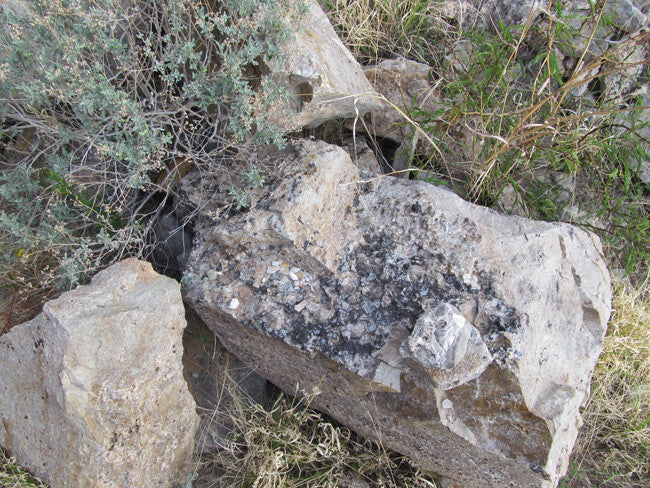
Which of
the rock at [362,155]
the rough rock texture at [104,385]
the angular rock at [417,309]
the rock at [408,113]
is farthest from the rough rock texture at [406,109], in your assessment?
the rough rock texture at [104,385]

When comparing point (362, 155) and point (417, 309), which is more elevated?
point (362, 155)

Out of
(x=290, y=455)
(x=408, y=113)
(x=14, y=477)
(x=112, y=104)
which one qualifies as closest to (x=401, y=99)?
(x=408, y=113)

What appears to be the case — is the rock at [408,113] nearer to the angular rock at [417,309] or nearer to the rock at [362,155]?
the rock at [362,155]

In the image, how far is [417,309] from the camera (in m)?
1.95

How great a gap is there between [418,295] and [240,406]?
1108 millimetres

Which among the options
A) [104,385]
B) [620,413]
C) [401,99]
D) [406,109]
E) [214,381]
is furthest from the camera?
[401,99]

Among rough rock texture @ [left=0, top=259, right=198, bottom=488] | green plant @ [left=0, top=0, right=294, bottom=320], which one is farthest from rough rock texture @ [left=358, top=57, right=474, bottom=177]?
rough rock texture @ [left=0, top=259, right=198, bottom=488]

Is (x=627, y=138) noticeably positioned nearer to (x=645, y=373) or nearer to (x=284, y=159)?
(x=645, y=373)

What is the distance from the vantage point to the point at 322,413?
2.53m

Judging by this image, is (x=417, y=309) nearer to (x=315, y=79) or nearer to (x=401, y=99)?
(x=315, y=79)

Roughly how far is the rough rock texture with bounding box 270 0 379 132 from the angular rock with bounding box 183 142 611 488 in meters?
0.24

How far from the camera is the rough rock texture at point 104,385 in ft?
6.16

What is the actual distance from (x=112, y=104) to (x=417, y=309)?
1.60m

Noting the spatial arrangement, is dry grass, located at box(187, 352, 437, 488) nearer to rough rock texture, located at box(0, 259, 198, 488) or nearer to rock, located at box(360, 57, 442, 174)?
rough rock texture, located at box(0, 259, 198, 488)
